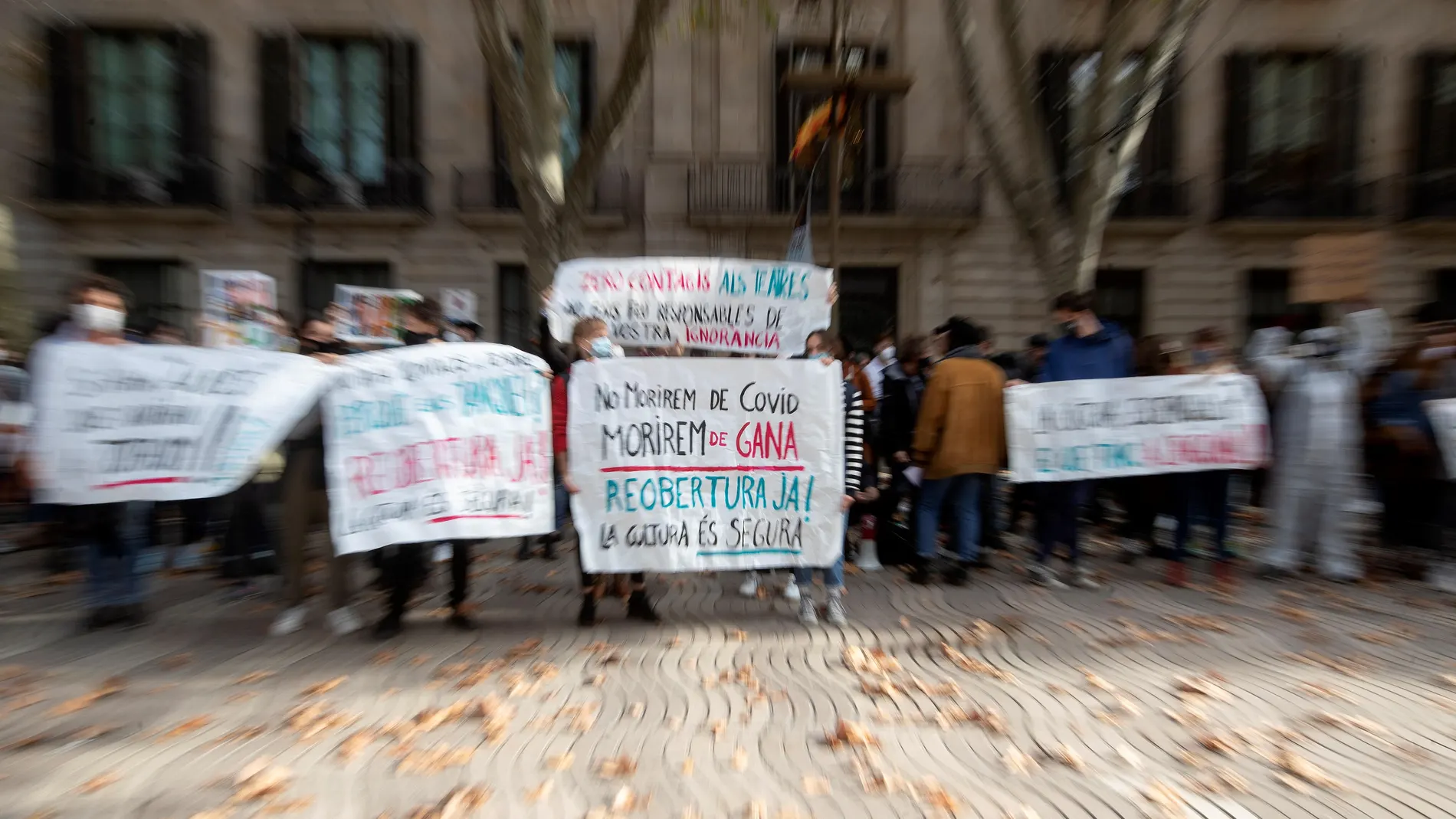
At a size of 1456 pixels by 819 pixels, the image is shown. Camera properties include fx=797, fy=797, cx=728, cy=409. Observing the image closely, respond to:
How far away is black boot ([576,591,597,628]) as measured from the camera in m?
4.68

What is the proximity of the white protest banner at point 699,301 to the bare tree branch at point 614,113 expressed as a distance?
3.25 m

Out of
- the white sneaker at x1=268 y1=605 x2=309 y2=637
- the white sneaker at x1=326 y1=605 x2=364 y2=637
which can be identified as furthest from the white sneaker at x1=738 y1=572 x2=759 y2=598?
the white sneaker at x1=268 y1=605 x2=309 y2=637

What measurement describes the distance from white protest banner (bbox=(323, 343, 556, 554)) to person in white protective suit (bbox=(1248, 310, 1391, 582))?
5281 millimetres

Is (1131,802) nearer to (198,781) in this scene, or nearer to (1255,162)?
(198,781)

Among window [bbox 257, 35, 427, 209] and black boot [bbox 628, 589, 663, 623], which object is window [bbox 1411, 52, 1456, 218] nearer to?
black boot [bbox 628, 589, 663, 623]

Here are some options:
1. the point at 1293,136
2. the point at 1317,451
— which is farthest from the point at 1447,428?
the point at 1293,136

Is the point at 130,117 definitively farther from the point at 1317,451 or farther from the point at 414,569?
the point at 1317,451

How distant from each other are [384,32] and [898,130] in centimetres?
941

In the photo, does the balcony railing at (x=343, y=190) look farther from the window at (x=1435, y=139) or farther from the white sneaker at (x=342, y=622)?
the window at (x=1435, y=139)

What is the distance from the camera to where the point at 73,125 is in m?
14.0

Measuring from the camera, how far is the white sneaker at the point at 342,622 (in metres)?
4.56

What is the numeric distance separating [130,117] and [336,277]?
4331 millimetres

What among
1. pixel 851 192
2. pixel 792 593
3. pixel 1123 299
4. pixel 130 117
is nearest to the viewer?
pixel 792 593

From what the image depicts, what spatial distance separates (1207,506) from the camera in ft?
19.9
